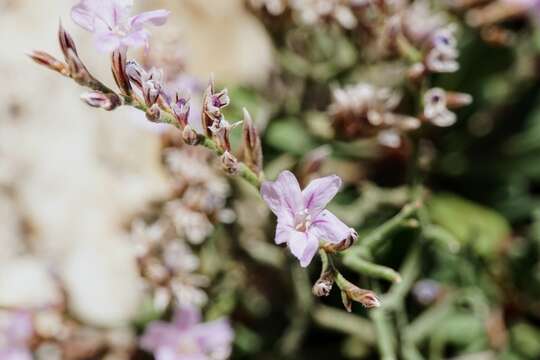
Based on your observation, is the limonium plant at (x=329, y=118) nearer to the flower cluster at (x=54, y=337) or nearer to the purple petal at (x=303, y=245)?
the purple petal at (x=303, y=245)

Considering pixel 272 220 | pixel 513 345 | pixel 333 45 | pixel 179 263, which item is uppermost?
pixel 333 45

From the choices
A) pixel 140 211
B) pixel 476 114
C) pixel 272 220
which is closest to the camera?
pixel 272 220

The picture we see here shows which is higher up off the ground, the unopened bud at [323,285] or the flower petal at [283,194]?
the flower petal at [283,194]

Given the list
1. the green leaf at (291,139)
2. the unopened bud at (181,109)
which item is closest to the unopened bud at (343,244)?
the unopened bud at (181,109)

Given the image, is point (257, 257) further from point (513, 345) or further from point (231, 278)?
point (513, 345)

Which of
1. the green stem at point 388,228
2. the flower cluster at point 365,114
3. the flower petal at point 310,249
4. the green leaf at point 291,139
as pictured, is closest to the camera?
the flower petal at point 310,249

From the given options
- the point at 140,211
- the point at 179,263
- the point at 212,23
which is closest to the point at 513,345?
the point at 179,263
